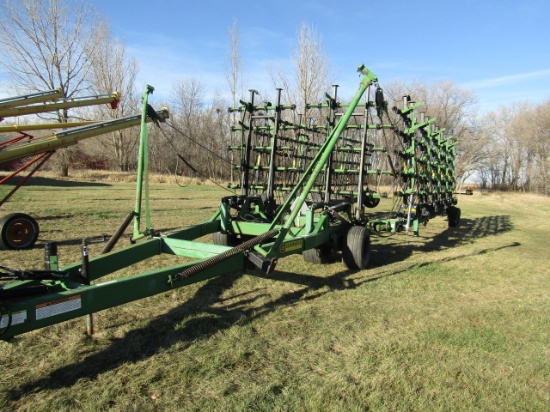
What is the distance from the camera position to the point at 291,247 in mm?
5129

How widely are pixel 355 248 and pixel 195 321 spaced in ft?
10.1

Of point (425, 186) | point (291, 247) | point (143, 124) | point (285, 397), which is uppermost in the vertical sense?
point (143, 124)

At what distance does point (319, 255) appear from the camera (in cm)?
680

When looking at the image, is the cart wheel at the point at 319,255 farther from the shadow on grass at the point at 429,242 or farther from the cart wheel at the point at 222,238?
the cart wheel at the point at 222,238

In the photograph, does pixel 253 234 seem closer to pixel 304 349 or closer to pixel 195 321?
pixel 195 321

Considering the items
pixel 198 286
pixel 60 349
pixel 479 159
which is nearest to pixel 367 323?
pixel 198 286

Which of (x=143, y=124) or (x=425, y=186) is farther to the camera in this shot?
(x=425, y=186)

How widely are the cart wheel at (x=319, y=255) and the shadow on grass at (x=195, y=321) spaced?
0.54m

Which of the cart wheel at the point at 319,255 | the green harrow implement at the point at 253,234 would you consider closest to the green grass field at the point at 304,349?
the cart wheel at the point at 319,255

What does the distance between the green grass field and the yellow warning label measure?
602 mm

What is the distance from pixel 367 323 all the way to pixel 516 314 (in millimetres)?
1909

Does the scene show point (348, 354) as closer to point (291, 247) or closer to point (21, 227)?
point (291, 247)

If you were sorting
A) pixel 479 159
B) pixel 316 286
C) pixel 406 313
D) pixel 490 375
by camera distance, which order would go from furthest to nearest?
pixel 479 159 < pixel 316 286 < pixel 406 313 < pixel 490 375

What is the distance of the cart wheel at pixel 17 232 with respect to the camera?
7105 millimetres
